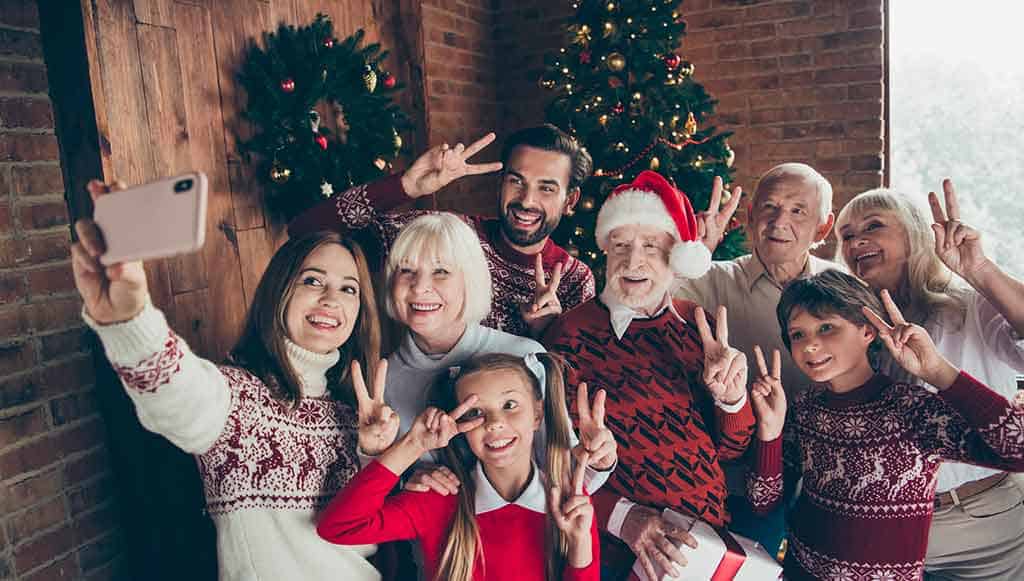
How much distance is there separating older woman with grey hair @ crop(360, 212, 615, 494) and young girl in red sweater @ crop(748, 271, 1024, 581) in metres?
0.59

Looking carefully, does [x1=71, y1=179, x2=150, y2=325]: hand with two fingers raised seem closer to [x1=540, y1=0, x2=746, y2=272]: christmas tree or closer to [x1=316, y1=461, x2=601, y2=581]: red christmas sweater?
[x1=316, y1=461, x2=601, y2=581]: red christmas sweater

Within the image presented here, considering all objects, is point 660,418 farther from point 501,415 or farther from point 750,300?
point 750,300

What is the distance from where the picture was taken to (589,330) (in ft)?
6.41

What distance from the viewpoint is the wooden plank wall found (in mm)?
2246

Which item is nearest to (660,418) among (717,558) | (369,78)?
(717,558)

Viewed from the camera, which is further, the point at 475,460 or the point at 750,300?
the point at 750,300

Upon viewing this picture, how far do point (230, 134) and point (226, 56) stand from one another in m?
0.30

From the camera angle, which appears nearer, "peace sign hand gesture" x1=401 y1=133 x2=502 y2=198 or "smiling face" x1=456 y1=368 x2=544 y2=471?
"smiling face" x1=456 y1=368 x2=544 y2=471

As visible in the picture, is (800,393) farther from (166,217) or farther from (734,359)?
(166,217)

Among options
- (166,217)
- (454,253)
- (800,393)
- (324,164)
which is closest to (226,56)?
(324,164)

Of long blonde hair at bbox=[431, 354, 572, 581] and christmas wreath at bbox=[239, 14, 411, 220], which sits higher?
christmas wreath at bbox=[239, 14, 411, 220]

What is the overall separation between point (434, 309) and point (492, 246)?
2.30 feet

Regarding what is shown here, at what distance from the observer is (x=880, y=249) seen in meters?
2.14

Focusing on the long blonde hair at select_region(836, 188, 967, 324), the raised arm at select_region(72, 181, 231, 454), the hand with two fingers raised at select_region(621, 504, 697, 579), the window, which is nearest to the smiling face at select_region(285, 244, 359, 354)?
the raised arm at select_region(72, 181, 231, 454)
